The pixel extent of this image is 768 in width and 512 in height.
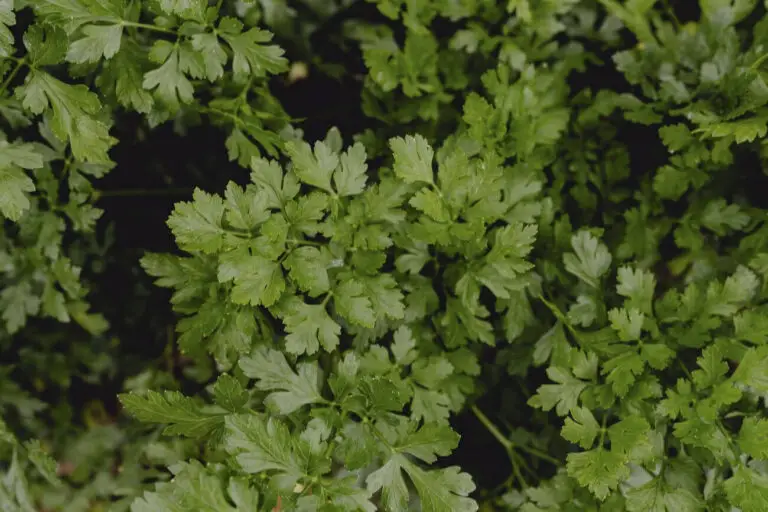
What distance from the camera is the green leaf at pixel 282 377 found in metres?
1.18

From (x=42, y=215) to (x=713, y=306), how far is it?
1309mm

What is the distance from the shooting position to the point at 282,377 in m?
1.19

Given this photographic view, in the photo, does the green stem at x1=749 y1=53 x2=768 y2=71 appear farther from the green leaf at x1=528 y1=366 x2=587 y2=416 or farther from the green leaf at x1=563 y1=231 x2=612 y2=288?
the green leaf at x1=528 y1=366 x2=587 y2=416

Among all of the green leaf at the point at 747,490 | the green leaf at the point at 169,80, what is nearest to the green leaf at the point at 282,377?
the green leaf at the point at 169,80

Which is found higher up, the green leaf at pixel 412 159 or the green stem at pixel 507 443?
the green leaf at pixel 412 159

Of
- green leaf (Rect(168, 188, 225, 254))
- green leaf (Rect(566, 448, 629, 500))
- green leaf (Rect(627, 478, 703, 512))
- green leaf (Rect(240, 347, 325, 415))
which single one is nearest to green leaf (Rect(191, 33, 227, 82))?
green leaf (Rect(168, 188, 225, 254))

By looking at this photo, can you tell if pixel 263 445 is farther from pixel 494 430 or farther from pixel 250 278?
pixel 494 430

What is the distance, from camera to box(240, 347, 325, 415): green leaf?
3.88 feet

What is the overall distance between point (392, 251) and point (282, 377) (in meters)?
0.34

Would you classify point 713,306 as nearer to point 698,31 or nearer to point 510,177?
point 510,177

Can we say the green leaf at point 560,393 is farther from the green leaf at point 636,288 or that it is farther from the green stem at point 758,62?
the green stem at point 758,62

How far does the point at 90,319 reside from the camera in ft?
5.24

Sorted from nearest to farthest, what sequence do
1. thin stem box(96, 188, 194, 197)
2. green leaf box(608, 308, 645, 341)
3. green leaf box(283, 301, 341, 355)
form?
green leaf box(283, 301, 341, 355)
green leaf box(608, 308, 645, 341)
thin stem box(96, 188, 194, 197)

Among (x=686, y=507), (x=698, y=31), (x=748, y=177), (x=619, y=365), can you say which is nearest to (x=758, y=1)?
(x=698, y=31)
